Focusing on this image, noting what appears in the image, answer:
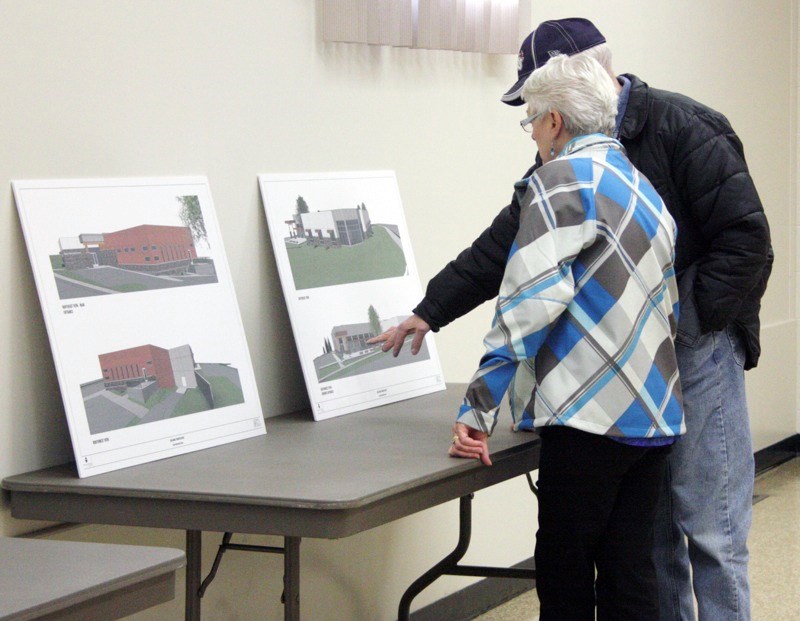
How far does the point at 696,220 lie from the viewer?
7.58 ft

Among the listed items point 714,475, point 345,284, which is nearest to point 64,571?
point 345,284

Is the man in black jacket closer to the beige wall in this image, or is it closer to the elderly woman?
the elderly woman

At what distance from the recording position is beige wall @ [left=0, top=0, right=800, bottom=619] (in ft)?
6.81

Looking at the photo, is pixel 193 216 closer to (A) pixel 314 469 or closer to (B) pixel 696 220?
(A) pixel 314 469

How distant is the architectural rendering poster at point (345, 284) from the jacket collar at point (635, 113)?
2.34 ft

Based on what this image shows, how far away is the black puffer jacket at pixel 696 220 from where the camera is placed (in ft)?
7.41

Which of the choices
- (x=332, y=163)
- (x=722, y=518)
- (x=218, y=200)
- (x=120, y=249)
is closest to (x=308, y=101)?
(x=332, y=163)

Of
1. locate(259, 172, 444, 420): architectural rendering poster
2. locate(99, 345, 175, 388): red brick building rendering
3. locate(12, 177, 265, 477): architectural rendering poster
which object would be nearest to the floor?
locate(259, 172, 444, 420): architectural rendering poster

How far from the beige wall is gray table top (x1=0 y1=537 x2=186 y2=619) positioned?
691mm

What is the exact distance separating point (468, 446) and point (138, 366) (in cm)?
66

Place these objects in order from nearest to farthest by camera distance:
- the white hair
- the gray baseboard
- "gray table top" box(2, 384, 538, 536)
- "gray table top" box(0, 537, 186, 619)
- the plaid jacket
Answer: "gray table top" box(0, 537, 186, 619)
"gray table top" box(2, 384, 538, 536)
the plaid jacket
the white hair
the gray baseboard

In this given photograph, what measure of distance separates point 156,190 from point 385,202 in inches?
28.9

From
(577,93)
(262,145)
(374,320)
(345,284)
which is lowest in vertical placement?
(374,320)

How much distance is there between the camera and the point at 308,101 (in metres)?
2.71
